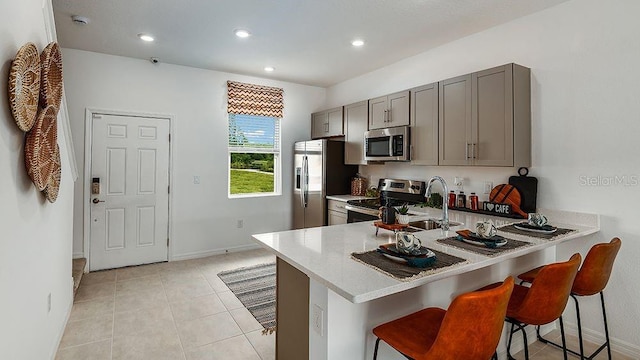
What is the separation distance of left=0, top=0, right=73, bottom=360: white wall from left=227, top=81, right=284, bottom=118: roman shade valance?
8.79ft

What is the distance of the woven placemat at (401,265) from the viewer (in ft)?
4.68

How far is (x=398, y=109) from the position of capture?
3.94 meters

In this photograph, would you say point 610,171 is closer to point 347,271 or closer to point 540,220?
point 540,220

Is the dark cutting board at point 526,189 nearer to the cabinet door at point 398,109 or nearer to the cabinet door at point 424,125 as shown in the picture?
the cabinet door at point 424,125

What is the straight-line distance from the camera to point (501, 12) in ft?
9.64

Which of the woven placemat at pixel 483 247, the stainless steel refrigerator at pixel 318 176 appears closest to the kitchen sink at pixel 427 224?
the woven placemat at pixel 483 247

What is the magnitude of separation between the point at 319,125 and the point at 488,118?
9.47 feet

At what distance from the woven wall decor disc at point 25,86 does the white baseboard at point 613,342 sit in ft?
13.1

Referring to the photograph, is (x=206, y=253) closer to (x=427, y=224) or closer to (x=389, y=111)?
(x=389, y=111)

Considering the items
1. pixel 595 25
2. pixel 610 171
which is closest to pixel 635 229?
pixel 610 171

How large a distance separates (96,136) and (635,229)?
5433 millimetres

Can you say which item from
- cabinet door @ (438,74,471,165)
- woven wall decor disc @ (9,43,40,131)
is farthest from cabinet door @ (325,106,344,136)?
woven wall decor disc @ (9,43,40,131)

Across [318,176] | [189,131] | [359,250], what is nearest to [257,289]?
[318,176]

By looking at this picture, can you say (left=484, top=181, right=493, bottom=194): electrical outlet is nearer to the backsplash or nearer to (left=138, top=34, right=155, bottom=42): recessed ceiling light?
the backsplash
